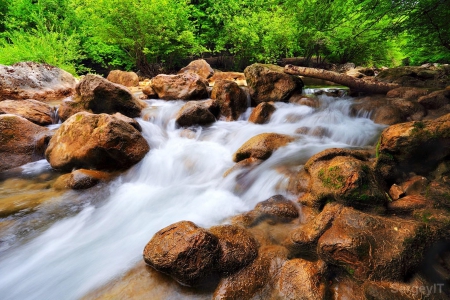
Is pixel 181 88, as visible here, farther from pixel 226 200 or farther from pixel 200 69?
pixel 200 69

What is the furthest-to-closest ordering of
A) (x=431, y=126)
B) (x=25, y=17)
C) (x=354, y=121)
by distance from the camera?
(x=25, y=17) → (x=354, y=121) → (x=431, y=126)

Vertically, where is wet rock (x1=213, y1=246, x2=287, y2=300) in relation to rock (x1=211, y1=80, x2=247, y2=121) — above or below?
below

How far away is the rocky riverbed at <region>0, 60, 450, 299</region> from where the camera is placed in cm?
230

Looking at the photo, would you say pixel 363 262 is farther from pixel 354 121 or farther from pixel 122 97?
pixel 122 97

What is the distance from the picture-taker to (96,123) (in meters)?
5.30

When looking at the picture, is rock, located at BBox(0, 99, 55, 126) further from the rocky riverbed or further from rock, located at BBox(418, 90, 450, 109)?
rock, located at BBox(418, 90, 450, 109)

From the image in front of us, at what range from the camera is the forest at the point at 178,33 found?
11836 mm

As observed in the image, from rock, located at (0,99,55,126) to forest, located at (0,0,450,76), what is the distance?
5065mm

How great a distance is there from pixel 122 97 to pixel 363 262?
7225 mm

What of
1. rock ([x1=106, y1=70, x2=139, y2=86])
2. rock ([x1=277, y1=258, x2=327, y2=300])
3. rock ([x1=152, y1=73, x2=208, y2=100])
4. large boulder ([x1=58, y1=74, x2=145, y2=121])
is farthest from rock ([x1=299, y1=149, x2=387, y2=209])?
rock ([x1=106, y1=70, x2=139, y2=86])

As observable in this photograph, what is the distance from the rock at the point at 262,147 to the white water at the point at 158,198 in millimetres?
174

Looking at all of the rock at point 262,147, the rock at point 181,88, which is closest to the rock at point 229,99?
the rock at point 181,88

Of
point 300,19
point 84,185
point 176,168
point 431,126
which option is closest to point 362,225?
point 431,126

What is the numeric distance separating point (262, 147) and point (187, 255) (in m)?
2.90
